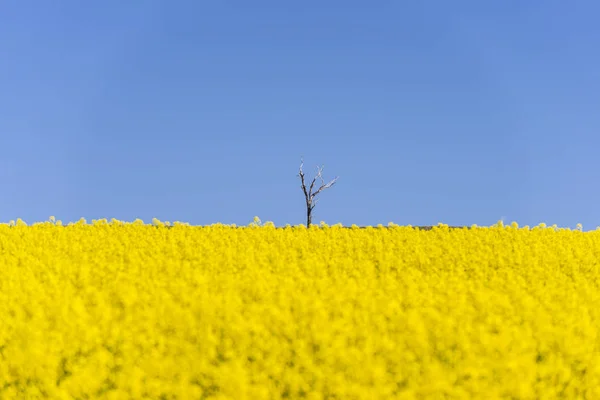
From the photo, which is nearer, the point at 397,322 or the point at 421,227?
the point at 397,322

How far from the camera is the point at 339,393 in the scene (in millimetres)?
5336

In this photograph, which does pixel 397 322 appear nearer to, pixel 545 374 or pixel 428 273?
pixel 545 374

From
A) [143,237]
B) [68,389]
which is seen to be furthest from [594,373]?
[143,237]

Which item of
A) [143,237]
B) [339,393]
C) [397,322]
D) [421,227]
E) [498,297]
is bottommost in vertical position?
[339,393]

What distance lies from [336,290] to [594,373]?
3.85m

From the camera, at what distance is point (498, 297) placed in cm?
928

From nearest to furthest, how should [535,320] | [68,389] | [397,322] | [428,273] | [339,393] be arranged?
1. [339,393]
2. [68,389]
3. [397,322]
4. [535,320]
5. [428,273]

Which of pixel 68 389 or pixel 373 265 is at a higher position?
pixel 373 265

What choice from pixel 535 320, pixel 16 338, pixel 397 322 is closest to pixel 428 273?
pixel 535 320

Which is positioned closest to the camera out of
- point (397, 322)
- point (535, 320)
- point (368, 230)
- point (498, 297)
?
point (397, 322)

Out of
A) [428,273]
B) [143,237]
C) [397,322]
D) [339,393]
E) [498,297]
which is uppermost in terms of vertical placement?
[143,237]

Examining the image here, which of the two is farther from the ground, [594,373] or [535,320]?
[535,320]

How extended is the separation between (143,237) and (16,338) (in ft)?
37.7

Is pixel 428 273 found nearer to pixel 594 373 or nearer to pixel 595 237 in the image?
pixel 594 373
